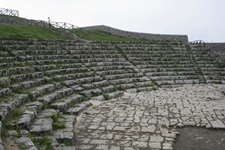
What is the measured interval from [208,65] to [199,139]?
38.3ft

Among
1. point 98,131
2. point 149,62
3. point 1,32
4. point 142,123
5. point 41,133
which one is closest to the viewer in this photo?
point 41,133

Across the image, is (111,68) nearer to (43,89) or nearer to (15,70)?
(15,70)

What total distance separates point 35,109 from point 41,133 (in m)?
1.23

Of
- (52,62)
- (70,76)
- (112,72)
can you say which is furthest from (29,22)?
(70,76)

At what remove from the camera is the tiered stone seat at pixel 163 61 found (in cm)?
1456

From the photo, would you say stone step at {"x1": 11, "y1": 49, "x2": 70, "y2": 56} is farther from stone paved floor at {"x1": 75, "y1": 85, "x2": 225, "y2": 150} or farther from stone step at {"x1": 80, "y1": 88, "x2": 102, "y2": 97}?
stone paved floor at {"x1": 75, "y1": 85, "x2": 225, "y2": 150}

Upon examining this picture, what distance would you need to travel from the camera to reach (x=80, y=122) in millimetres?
7160

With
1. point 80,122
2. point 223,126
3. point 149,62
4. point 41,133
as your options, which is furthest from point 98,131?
point 149,62

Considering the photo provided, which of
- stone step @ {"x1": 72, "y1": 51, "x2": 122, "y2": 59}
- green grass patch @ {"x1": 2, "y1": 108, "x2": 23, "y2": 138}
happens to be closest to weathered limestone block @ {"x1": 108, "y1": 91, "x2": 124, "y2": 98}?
stone step @ {"x1": 72, "y1": 51, "x2": 122, "y2": 59}

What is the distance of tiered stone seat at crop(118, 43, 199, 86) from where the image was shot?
1456 cm

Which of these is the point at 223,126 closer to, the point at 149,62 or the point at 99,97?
the point at 99,97

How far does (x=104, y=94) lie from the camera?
10.6 metres

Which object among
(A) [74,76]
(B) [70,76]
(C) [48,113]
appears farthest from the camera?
(A) [74,76]

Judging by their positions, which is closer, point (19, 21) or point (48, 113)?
point (48, 113)
